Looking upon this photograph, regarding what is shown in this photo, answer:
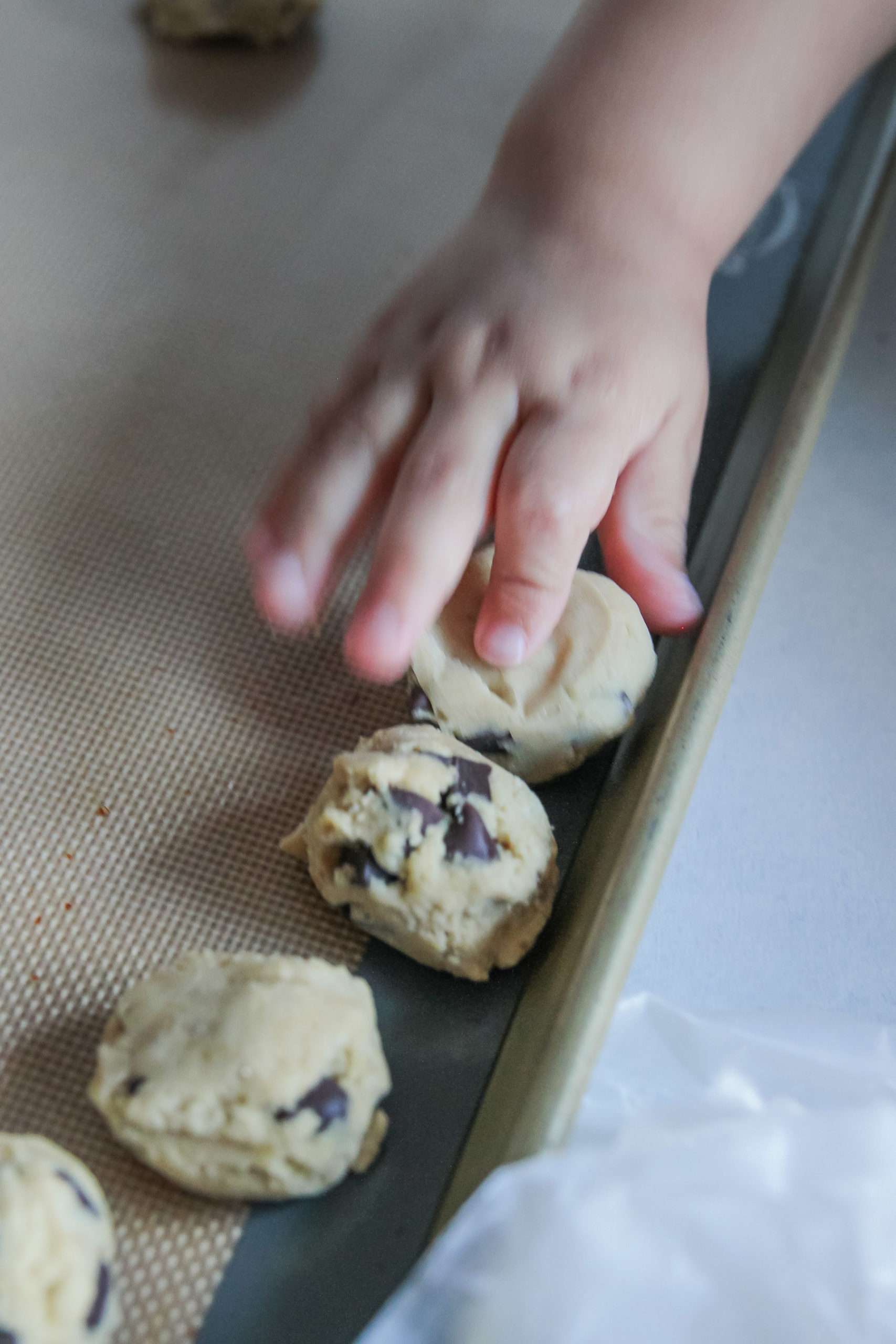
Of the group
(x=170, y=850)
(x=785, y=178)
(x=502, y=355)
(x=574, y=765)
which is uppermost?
(x=785, y=178)

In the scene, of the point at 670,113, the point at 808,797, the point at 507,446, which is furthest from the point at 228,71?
the point at 808,797

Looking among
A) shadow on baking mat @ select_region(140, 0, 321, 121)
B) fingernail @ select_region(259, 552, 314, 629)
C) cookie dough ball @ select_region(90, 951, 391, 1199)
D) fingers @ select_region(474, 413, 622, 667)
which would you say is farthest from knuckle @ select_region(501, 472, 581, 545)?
shadow on baking mat @ select_region(140, 0, 321, 121)

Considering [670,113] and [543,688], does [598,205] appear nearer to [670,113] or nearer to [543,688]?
[670,113]

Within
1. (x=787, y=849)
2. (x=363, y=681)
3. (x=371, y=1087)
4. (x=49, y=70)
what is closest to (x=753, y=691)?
(x=787, y=849)

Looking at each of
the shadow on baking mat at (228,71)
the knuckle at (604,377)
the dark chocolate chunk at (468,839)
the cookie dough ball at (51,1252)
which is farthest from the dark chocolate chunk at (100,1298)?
the shadow on baking mat at (228,71)

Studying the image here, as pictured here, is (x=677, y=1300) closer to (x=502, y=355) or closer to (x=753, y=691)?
(x=753, y=691)

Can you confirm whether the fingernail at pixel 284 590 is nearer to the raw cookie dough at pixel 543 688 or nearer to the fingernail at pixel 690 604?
the raw cookie dough at pixel 543 688
